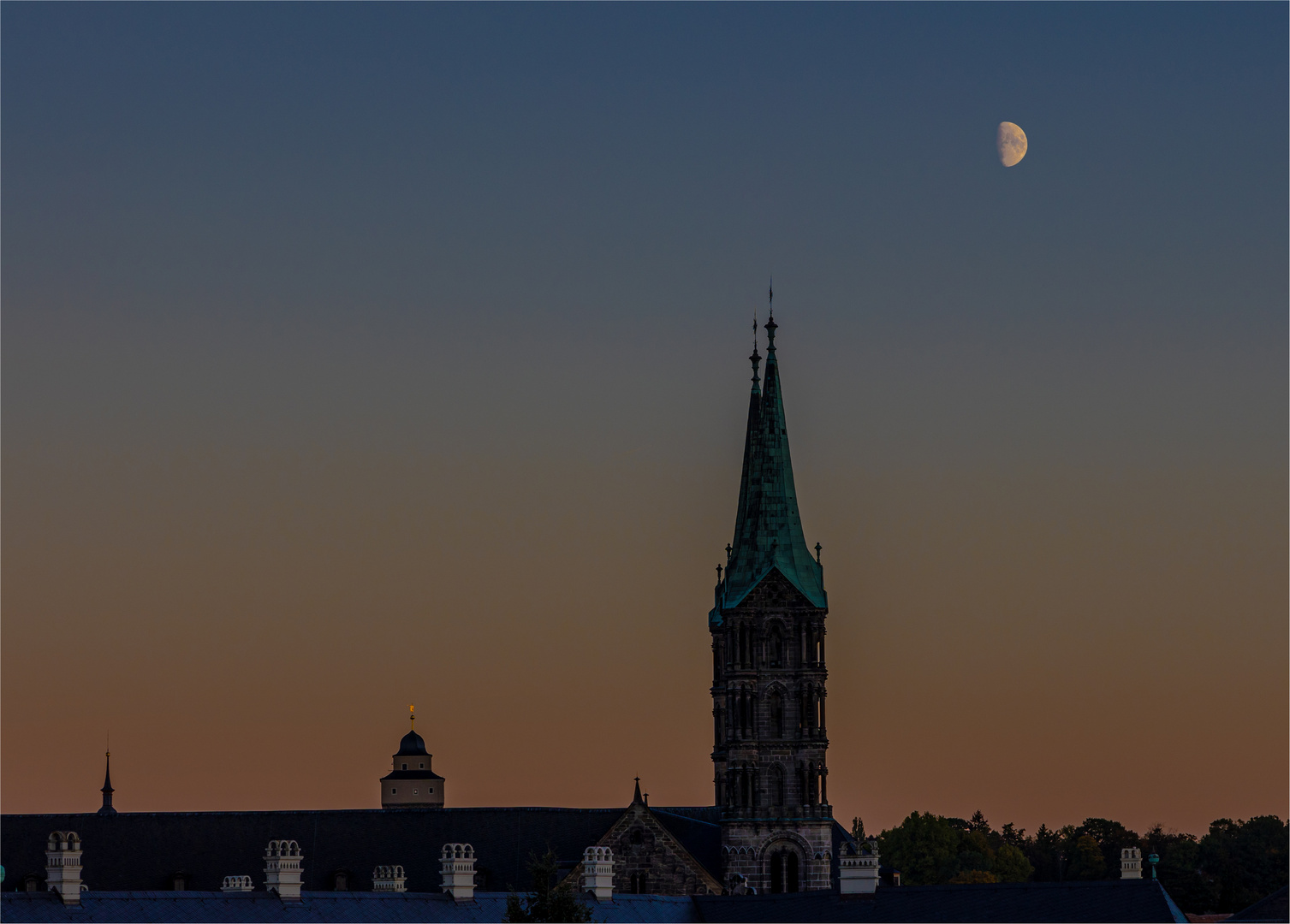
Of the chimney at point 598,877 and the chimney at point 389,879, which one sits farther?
the chimney at point 389,879

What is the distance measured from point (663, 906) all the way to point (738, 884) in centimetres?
1403

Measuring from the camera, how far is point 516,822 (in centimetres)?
14400

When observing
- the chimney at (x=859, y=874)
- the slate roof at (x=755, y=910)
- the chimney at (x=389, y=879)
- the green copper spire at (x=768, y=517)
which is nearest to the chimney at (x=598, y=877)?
the slate roof at (x=755, y=910)

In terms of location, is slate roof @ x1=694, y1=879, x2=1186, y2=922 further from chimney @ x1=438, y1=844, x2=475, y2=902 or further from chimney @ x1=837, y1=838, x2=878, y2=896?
chimney @ x1=438, y1=844, x2=475, y2=902

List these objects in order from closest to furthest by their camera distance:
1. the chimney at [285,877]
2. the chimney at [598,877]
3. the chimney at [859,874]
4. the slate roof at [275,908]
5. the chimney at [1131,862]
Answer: the slate roof at [275,908]
the chimney at [285,877]
the chimney at [859,874]
the chimney at [598,877]
the chimney at [1131,862]

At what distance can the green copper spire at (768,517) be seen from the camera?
143 metres

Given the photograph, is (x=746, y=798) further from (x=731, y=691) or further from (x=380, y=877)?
(x=380, y=877)

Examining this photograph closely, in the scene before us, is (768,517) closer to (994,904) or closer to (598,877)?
(598,877)

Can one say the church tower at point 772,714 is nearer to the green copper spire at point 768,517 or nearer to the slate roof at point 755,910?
the green copper spire at point 768,517

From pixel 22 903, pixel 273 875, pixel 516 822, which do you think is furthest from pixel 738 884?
pixel 22 903

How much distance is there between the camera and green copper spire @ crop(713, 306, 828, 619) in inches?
5615

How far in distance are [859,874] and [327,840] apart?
37.5m

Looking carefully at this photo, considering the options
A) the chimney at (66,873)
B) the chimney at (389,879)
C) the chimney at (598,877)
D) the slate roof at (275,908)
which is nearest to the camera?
the slate roof at (275,908)

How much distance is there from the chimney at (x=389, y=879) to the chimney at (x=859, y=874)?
22.0m
